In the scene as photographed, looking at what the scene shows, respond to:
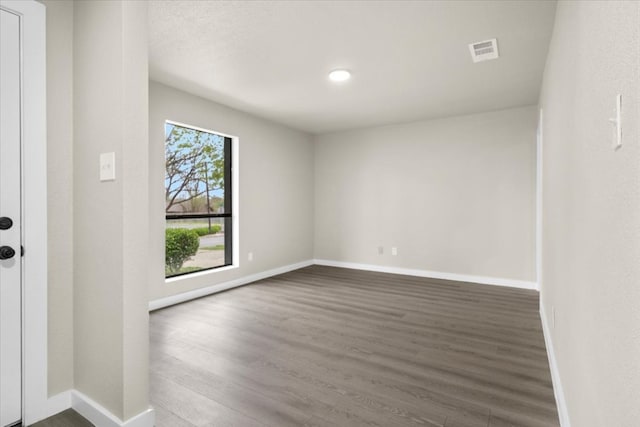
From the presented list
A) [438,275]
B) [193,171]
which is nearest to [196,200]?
[193,171]

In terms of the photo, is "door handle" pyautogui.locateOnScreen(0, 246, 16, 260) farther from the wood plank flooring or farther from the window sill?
the window sill

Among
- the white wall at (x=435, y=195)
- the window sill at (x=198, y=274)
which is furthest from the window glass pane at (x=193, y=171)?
the white wall at (x=435, y=195)

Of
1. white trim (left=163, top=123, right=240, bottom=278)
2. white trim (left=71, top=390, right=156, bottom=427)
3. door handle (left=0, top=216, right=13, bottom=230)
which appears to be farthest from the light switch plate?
white trim (left=163, top=123, right=240, bottom=278)

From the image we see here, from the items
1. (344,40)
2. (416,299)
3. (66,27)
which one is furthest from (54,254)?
(416,299)

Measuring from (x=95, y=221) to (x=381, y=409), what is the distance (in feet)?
5.99

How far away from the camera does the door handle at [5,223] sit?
5.20 feet

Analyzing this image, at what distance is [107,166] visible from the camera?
162 cm

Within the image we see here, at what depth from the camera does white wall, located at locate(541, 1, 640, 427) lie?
70 centimetres

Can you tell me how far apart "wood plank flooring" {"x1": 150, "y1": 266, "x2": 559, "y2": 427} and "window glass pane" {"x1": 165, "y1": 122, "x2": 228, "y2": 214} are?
49.0 inches

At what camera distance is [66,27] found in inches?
70.9

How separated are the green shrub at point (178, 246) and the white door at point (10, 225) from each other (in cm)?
248

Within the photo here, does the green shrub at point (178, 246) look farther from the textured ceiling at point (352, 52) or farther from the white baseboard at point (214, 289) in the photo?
the textured ceiling at point (352, 52)

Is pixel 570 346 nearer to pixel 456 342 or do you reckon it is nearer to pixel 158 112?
pixel 456 342

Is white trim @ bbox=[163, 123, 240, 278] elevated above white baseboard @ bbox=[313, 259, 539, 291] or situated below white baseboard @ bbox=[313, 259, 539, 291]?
above
